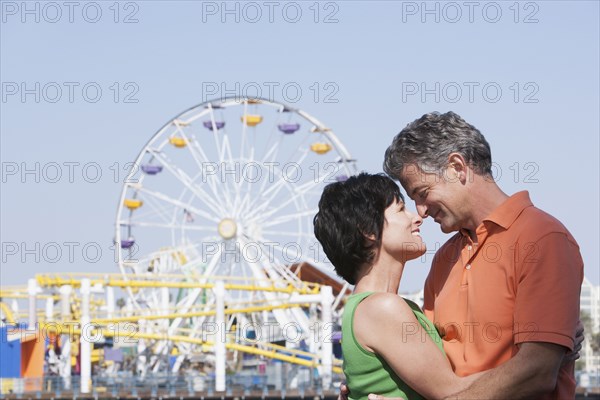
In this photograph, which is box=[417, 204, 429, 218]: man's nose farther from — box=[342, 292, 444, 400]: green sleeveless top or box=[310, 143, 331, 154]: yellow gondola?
box=[310, 143, 331, 154]: yellow gondola

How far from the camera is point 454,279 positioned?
294cm

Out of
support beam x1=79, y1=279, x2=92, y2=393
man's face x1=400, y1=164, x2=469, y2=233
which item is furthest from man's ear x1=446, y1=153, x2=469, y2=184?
support beam x1=79, y1=279, x2=92, y2=393

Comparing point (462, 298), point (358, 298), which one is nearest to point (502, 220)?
point (462, 298)

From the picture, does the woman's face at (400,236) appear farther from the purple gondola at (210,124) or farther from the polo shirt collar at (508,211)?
the purple gondola at (210,124)

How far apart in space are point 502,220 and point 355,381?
52 cm

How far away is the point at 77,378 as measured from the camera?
25797mm

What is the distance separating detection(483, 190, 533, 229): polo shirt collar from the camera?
2809 millimetres

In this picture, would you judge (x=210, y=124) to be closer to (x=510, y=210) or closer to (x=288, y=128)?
(x=288, y=128)

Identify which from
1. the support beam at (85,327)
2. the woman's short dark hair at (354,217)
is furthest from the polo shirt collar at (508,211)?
the support beam at (85,327)

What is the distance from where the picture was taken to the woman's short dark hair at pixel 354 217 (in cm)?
285

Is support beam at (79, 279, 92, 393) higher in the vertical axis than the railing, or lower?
higher

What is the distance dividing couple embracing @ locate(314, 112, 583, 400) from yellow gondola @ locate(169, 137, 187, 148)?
2787 cm

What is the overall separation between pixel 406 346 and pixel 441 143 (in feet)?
1.67

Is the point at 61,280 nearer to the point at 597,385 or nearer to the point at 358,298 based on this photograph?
the point at 597,385
